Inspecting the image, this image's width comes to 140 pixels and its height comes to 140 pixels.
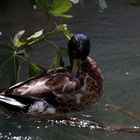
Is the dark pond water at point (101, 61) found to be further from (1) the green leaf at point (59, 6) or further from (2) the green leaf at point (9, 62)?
(1) the green leaf at point (59, 6)

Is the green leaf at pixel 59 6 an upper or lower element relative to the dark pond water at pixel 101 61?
upper

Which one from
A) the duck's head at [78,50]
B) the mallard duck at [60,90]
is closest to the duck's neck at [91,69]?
the mallard duck at [60,90]

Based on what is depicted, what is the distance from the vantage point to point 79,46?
4.69 meters

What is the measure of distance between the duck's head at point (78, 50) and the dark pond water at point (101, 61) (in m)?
0.44

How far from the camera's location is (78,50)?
15.4 ft

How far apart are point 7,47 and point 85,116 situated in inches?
62.8

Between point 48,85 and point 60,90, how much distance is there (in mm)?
115

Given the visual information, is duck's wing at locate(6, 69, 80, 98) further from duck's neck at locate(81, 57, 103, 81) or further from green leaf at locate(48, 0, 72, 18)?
green leaf at locate(48, 0, 72, 18)

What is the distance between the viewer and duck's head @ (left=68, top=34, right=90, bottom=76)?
4558 mm

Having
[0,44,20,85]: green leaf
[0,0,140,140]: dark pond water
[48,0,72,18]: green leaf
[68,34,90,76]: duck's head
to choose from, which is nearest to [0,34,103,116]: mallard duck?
[68,34,90,76]: duck's head

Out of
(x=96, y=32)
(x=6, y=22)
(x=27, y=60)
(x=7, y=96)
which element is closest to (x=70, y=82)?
(x=7, y=96)

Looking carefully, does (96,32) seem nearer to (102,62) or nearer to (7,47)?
(102,62)

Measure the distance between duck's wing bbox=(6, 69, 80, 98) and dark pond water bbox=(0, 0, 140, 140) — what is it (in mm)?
261

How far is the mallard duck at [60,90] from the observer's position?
14.9ft
